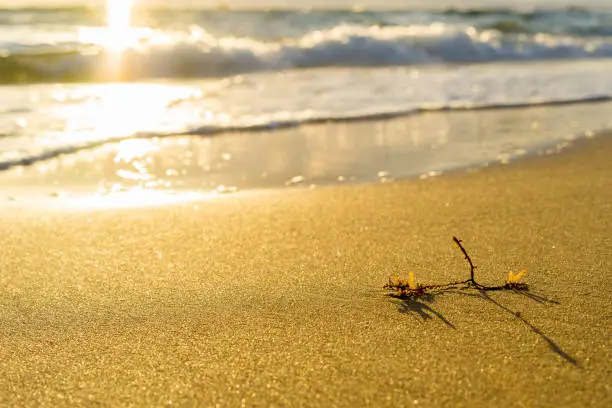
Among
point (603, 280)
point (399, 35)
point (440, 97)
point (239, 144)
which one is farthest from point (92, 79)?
point (603, 280)

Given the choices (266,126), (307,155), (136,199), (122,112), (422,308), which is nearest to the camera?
(422,308)

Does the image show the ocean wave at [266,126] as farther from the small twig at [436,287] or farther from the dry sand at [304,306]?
the small twig at [436,287]

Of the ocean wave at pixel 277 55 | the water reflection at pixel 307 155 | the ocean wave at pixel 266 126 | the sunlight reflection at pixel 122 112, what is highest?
the ocean wave at pixel 277 55

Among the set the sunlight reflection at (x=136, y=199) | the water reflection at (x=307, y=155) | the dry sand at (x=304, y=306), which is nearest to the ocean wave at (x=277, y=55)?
the water reflection at (x=307, y=155)

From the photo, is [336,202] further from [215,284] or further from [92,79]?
[92,79]

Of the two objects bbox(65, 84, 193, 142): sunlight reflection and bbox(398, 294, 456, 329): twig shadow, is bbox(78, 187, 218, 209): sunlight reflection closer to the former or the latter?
bbox(65, 84, 193, 142): sunlight reflection

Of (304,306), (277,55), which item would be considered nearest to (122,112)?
(304,306)

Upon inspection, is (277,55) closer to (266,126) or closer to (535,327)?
(266,126)
